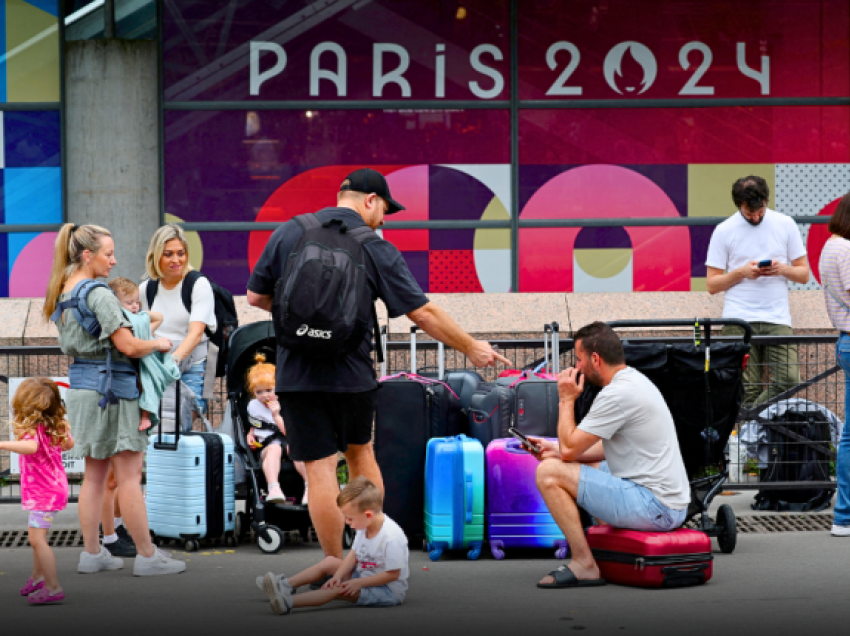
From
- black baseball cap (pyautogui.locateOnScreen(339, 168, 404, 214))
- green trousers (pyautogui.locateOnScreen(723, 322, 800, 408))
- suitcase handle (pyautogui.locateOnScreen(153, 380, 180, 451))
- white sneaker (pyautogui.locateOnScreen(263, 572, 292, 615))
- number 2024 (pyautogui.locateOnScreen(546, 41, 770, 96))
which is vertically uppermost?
number 2024 (pyautogui.locateOnScreen(546, 41, 770, 96))

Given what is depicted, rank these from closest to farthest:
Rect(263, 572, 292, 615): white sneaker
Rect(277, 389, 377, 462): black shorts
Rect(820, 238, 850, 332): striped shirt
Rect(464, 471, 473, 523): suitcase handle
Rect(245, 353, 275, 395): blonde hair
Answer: Rect(263, 572, 292, 615): white sneaker, Rect(277, 389, 377, 462): black shorts, Rect(464, 471, 473, 523): suitcase handle, Rect(820, 238, 850, 332): striped shirt, Rect(245, 353, 275, 395): blonde hair

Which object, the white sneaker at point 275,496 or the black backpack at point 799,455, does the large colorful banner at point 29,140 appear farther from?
the black backpack at point 799,455

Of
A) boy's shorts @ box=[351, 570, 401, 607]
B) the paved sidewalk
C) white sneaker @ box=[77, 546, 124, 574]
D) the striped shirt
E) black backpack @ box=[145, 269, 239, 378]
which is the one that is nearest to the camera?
the paved sidewalk

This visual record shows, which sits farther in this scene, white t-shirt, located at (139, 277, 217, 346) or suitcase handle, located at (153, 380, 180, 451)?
white t-shirt, located at (139, 277, 217, 346)

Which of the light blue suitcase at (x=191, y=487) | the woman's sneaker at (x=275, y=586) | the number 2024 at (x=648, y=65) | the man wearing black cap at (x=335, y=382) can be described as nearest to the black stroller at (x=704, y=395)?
the man wearing black cap at (x=335, y=382)

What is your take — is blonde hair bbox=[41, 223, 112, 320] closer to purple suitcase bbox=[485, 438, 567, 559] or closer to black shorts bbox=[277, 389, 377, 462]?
black shorts bbox=[277, 389, 377, 462]

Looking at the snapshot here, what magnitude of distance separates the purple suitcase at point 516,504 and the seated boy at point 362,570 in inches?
48.9

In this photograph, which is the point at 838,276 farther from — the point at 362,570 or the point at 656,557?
the point at 362,570

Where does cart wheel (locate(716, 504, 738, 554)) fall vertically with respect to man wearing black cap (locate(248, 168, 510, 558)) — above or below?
below

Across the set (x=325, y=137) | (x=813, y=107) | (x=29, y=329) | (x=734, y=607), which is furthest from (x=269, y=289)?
(x=813, y=107)

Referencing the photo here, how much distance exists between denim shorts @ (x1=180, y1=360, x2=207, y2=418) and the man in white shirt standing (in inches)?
153

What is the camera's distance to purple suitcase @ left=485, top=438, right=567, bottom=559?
22.6 ft

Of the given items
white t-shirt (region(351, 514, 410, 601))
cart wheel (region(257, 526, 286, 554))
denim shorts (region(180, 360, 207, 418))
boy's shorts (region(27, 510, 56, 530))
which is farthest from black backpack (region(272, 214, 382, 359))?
denim shorts (region(180, 360, 207, 418))

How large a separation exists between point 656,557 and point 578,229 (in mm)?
6546
